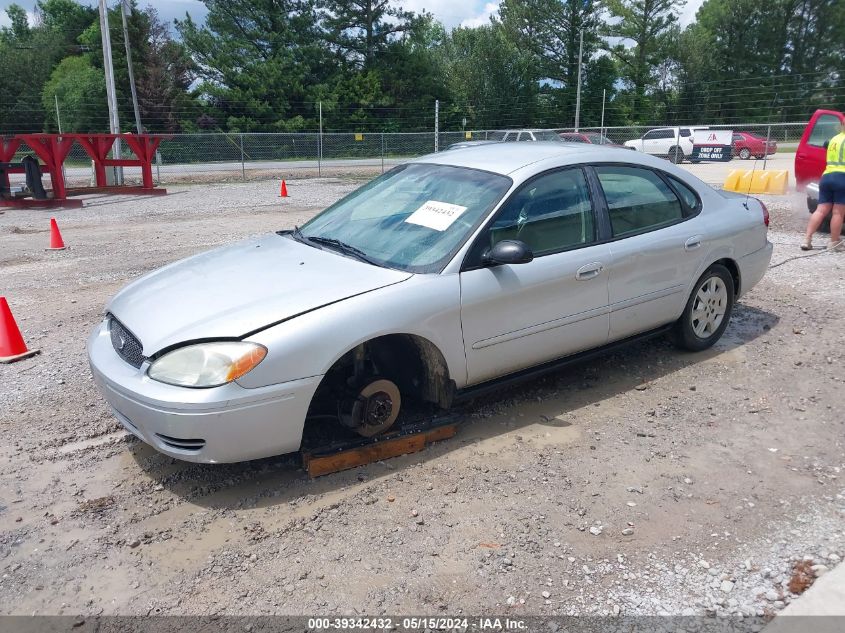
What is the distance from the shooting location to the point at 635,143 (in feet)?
99.0

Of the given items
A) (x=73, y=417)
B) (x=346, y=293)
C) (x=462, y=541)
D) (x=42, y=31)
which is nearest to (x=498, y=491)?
(x=462, y=541)

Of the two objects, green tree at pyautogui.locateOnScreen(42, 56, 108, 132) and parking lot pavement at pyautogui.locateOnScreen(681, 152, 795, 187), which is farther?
green tree at pyautogui.locateOnScreen(42, 56, 108, 132)

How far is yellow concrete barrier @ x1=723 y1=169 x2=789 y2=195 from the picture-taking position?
15.3 meters

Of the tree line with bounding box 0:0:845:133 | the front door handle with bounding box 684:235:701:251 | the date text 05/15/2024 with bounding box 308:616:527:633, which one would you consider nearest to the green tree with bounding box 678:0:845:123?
the tree line with bounding box 0:0:845:133

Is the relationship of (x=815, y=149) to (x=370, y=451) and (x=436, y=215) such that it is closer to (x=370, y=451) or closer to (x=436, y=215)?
(x=436, y=215)

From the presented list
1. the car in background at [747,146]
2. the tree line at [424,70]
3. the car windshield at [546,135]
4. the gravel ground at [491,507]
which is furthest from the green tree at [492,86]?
the gravel ground at [491,507]

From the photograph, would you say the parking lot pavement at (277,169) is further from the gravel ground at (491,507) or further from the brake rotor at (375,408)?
the brake rotor at (375,408)

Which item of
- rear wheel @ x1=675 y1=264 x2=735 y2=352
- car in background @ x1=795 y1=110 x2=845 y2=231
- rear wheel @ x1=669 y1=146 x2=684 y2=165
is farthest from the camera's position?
rear wheel @ x1=669 y1=146 x2=684 y2=165

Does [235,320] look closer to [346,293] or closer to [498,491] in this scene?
[346,293]

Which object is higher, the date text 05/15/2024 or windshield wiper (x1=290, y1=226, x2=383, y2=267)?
windshield wiper (x1=290, y1=226, x2=383, y2=267)

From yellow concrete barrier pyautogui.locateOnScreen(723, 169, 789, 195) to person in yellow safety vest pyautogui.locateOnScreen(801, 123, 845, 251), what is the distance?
710 centimetres

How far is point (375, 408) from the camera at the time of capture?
3.77 meters

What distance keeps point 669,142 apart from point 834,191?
22155 mm

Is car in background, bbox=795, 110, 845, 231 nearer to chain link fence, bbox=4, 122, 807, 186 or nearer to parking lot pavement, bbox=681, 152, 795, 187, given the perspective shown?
parking lot pavement, bbox=681, 152, 795, 187
